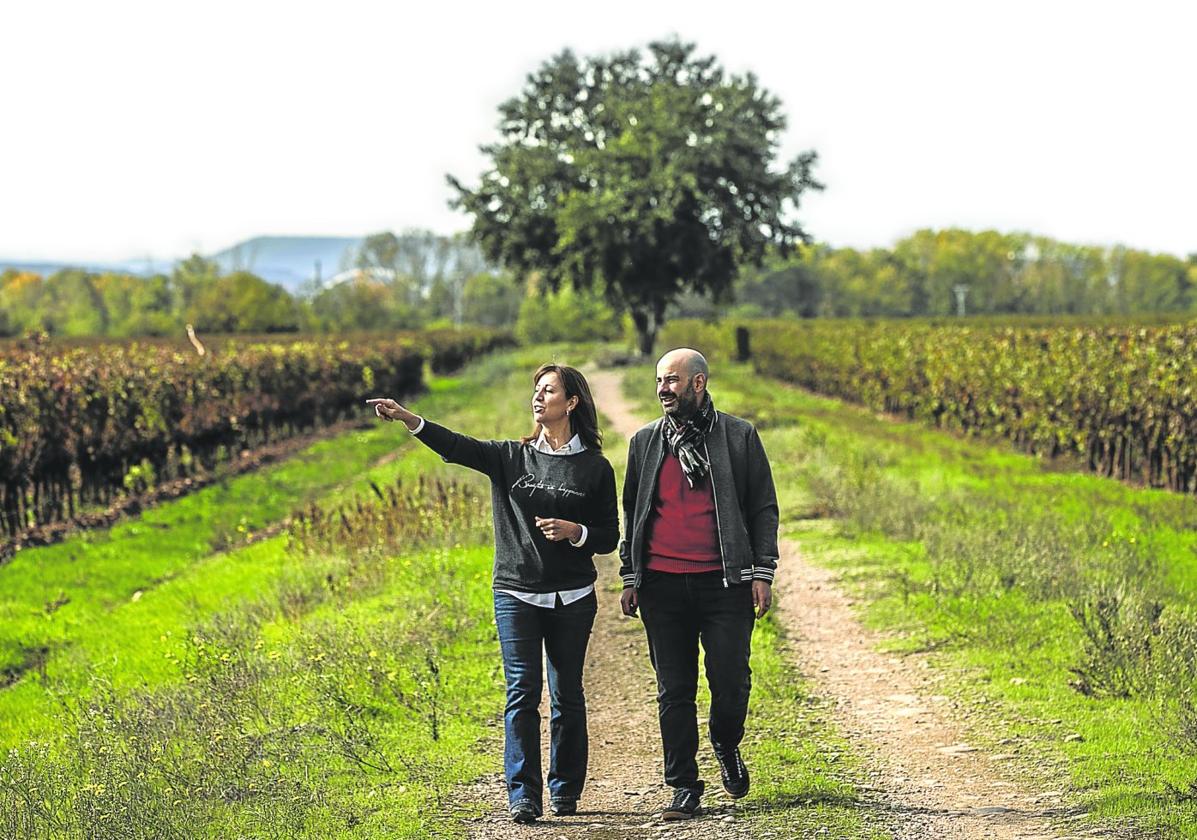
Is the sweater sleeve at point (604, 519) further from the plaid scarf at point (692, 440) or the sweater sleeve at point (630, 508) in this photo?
the plaid scarf at point (692, 440)

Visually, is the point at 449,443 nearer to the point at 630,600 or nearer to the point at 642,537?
the point at 642,537

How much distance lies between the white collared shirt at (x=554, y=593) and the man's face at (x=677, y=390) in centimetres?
43

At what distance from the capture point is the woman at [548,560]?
5.26m

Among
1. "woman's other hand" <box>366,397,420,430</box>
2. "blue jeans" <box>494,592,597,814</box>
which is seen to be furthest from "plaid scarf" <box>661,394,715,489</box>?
"woman's other hand" <box>366,397,420,430</box>

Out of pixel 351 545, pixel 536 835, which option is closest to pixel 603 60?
pixel 351 545

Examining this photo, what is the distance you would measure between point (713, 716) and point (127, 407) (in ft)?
45.4

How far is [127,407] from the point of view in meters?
17.3

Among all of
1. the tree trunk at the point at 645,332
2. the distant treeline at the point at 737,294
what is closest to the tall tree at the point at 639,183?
the tree trunk at the point at 645,332

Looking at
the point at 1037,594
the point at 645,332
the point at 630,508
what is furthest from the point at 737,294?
the point at 630,508

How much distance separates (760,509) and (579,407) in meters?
0.87

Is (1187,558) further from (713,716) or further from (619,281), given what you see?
(619,281)

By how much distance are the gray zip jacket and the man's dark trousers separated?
0.10 meters

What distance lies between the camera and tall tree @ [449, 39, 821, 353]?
41.1m

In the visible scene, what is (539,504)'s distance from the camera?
5273mm
